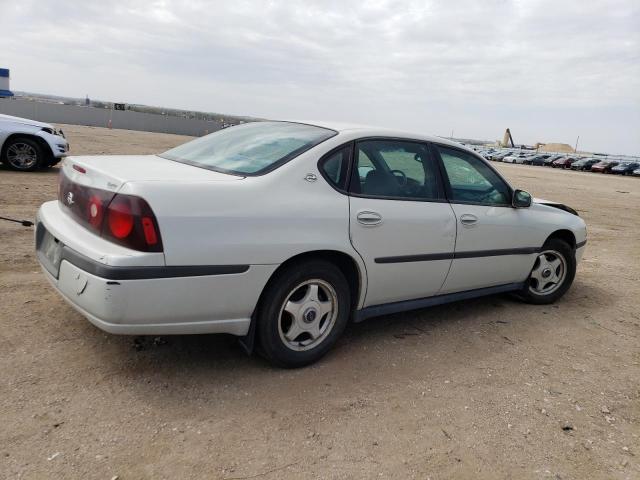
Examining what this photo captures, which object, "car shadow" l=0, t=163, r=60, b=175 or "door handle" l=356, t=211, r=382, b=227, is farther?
"car shadow" l=0, t=163, r=60, b=175

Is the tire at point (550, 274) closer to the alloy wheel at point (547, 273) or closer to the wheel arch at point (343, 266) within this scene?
the alloy wheel at point (547, 273)

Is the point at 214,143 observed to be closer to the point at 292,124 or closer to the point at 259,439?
the point at 292,124

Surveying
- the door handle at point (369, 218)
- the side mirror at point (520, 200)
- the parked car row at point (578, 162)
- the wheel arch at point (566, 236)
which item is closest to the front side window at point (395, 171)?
the door handle at point (369, 218)

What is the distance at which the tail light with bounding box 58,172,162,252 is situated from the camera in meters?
2.59

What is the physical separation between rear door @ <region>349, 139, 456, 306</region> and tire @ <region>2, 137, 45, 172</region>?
876 centimetres

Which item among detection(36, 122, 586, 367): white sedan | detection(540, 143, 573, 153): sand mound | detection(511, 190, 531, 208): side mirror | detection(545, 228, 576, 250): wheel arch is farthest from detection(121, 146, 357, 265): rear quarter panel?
detection(540, 143, 573, 153): sand mound

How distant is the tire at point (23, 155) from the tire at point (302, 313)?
8907 millimetres

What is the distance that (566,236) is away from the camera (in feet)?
16.6

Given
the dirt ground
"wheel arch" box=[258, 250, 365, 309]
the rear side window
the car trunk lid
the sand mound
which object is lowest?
the dirt ground

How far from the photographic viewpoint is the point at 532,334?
4.26 meters

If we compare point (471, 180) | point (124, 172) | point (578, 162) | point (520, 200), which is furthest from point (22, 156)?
point (578, 162)

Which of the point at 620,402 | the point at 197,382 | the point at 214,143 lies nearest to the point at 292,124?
the point at 214,143

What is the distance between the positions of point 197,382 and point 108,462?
2.53ft

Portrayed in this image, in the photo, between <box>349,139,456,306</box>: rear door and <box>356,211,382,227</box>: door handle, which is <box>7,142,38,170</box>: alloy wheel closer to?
<box>349,139,456,306</box>: rear door
